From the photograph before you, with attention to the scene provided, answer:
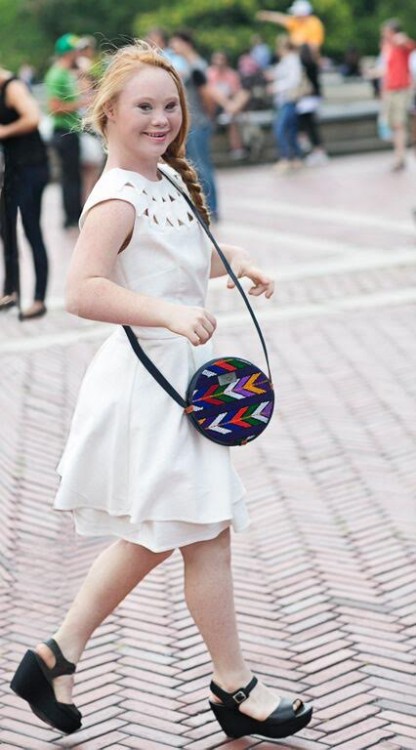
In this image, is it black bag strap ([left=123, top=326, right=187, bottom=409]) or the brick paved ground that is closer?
black bag strap ([left=123, top=326, right=187, bottom=409])

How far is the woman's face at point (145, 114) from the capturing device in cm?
312

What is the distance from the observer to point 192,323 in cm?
292

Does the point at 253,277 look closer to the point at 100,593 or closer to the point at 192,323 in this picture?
the point at 192,323

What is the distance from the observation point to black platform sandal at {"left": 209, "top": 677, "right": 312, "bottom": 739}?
10.7ft

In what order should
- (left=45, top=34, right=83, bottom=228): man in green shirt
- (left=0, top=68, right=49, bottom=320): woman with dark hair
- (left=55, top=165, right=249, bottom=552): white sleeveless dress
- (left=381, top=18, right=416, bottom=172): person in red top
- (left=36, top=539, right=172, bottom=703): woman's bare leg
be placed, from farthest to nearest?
(left=381, top=18, right=416, bottom=172): person in red top → (left=45, top=34, right=83, bottom=228): man in green shirt → (left=0, top=68, right=49, bottom=320): woman with dark hair → (left=36, top=539, right=172, bottom=703): woman's bare leg → (left=55, top=165, right=249, bottom=552): white sleeveless dress

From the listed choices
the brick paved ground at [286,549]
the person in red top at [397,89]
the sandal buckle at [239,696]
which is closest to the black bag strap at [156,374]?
the sandal buckle at [239,696]

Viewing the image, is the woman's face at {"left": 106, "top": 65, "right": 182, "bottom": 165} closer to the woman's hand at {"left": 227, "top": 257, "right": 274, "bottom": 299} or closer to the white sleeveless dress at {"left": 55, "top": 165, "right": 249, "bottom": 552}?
the white sleeveless dress at {"left": 55, "top": 165, "right": 249, "bottom": 552}

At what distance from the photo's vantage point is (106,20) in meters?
46.6

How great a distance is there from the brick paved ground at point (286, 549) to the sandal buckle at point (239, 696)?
12 cm

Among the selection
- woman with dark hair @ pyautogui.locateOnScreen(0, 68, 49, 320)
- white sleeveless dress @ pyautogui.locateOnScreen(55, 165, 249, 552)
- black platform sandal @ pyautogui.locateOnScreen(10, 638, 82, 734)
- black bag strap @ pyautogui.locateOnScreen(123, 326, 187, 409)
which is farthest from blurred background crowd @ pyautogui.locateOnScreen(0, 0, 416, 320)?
black platform sandal @ pyautogui.locateOnScreen(10, 638, 82, 734)

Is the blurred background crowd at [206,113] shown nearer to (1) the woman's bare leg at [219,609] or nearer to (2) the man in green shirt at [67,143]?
(2) the man in green shirt at [67,143]

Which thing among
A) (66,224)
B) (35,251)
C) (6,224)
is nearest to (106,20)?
(66,224)

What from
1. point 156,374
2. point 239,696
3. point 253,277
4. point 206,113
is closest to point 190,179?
point 253,277

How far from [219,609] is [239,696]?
230 millimetres
